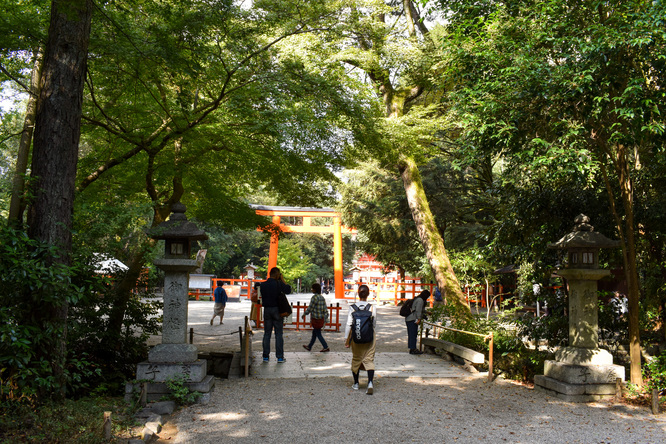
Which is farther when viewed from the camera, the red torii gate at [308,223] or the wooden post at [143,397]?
the red torii gate at [308,223]

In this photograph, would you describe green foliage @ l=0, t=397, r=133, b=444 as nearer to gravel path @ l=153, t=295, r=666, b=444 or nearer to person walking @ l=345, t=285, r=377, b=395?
gravel path @ l=153, t=295, r=666, b=444

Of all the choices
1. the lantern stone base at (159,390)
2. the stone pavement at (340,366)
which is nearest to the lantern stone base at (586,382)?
the stone pavement at (340,366)

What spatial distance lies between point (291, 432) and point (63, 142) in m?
4.10

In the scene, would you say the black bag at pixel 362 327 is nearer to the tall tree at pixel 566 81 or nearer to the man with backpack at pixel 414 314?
the tall tree at pixel 566 81

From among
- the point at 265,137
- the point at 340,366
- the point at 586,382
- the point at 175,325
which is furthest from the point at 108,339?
the point at 586,382

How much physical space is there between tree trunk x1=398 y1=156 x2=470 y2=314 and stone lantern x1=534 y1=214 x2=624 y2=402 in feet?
16.3

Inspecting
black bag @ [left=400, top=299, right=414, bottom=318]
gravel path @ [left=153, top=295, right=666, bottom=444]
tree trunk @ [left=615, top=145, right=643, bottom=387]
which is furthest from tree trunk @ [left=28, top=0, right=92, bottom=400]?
tree trunk @ [left=615, top=145, right=643, bottom=387]

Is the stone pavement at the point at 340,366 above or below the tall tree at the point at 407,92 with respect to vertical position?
below

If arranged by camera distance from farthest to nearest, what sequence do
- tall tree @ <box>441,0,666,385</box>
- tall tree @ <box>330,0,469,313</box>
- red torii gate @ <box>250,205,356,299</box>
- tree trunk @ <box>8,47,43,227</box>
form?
1. red torii gate @ <box>250,205,356,299</box>
2. tall tree @ <box>330,0,469,313</box>
3. tree trunk @ <box>8,47,43,227</box>
4. tall tree @ <box>441,0,666,385</box>

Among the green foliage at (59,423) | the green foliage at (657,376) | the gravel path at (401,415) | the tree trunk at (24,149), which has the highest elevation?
the tree trunk at (24,149)

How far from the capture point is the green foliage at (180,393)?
573cm

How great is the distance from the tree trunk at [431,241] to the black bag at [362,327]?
577 centimetres

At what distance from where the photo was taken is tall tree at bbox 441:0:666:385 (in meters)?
5.00

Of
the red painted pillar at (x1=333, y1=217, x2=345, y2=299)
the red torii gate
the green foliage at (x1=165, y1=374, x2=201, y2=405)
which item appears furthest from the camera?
the red painted pillar at (x1=333, y1=217, x2=345, y2=299)
